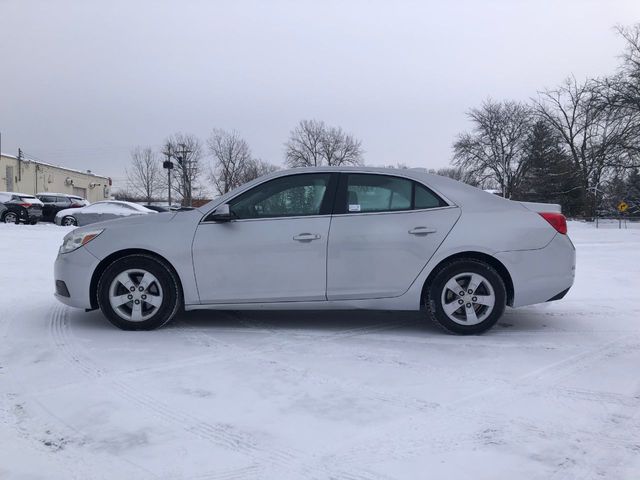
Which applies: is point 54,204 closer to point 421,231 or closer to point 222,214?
point 222,214

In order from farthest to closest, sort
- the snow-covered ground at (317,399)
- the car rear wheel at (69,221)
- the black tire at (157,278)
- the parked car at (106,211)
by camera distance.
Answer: the car rear wheel at (69,221), the parked car at (106,211), the black tire at (157,278), the snow-covered ground at (317,399)

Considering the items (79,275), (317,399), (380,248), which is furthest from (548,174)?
(317,399)

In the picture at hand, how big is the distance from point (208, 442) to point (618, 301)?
5.61 metres

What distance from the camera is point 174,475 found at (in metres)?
2.39

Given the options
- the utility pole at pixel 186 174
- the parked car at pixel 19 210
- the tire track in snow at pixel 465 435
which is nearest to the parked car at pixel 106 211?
Answer: the parked car at pixel 19 210

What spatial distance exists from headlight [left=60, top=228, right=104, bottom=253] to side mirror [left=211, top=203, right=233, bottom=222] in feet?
3.43

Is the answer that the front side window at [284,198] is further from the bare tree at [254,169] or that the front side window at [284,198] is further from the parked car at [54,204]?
the bare tree at [254,169]

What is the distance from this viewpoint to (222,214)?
4.74 metres

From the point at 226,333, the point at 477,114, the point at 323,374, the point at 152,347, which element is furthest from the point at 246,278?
the point at 477,114

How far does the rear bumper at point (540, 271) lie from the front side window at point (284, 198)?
1663mm

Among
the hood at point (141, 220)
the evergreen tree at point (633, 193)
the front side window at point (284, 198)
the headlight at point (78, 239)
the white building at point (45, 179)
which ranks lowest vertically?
the headlight at point (78, 239)

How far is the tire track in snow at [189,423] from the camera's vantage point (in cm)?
260

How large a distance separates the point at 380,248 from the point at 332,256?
0.42m

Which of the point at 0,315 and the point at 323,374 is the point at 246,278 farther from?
the point at 0,315
